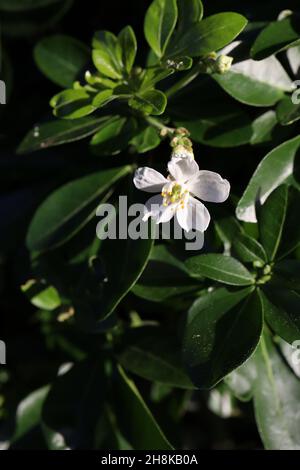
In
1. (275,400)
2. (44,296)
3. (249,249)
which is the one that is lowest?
(275,400)

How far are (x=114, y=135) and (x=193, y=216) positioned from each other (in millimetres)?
285

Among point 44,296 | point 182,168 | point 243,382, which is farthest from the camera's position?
point 44,296

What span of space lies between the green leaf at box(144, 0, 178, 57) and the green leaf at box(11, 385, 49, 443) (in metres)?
1.06

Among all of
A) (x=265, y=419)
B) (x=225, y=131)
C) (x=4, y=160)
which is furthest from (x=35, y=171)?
(x=265, y=419)

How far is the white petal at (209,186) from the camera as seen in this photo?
130cm

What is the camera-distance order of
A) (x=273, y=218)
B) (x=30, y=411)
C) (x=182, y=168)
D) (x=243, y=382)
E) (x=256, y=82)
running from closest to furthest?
1. (x=182, y=168)
2. (x=273, y=218)
3. (x=256, y=82)
4. (x=243, y=382)
5. (x=30, y=411)

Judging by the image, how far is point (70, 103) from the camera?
4.76ft

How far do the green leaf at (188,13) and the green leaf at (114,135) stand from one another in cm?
24

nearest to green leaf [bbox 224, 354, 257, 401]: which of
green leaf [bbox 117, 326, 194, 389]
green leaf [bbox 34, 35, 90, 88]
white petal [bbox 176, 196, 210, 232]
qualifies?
green leaf [bbox 117, 326, 194, 389]

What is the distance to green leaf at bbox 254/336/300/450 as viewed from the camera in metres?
1.60

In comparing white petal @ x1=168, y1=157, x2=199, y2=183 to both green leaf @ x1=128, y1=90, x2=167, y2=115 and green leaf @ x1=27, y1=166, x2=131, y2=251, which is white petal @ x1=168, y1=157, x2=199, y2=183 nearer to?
green leaf @ x1=128, y1=90, x2=167, y2=115

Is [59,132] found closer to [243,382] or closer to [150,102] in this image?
[150,102]

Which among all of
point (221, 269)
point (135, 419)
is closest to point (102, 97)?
point (221, 269)

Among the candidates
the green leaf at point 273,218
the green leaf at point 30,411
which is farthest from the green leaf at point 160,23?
the green leaf at point 30,411
